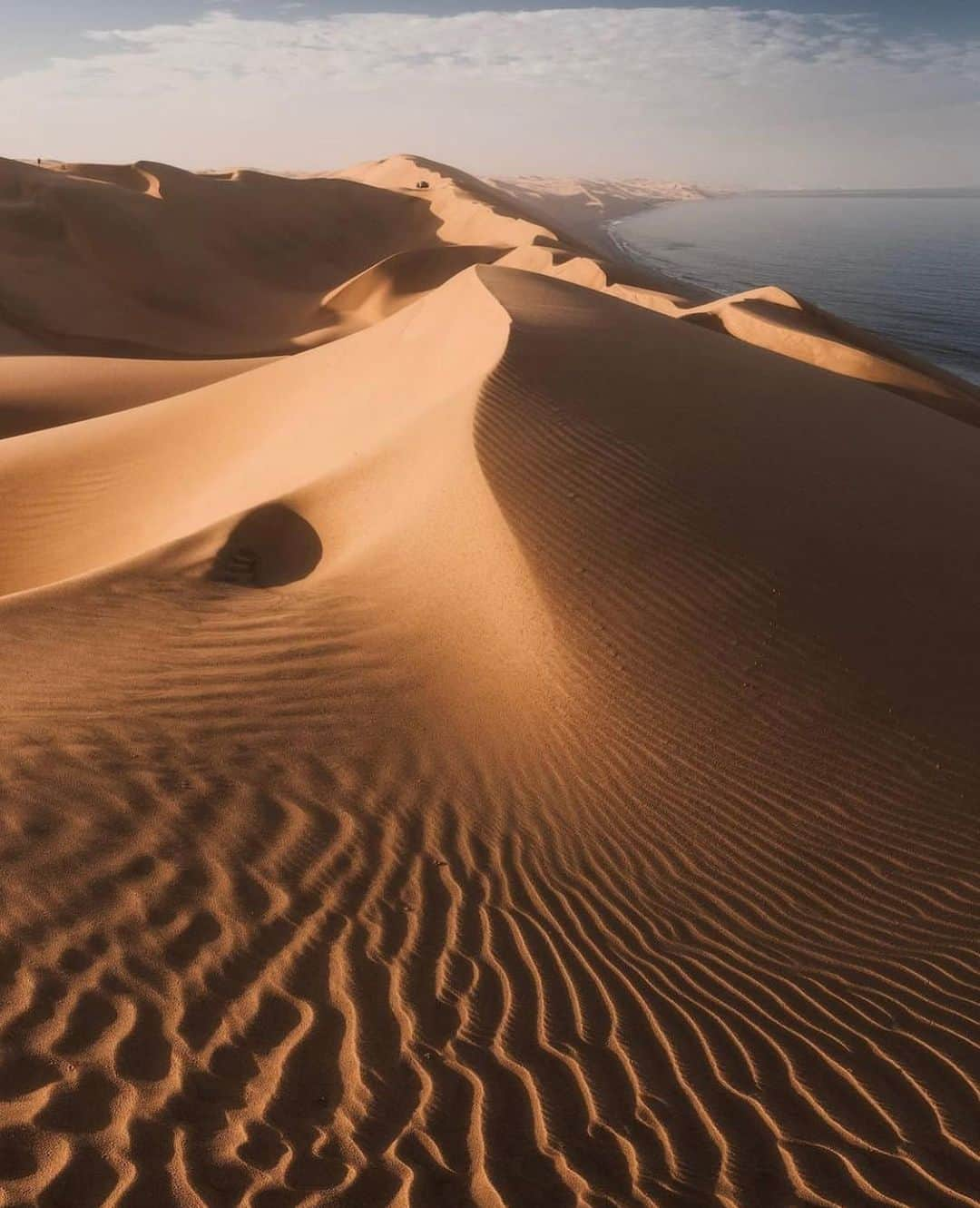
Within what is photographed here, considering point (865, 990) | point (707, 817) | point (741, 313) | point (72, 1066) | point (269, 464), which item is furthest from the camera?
point (741, 313)

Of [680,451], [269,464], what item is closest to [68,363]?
[269,464]

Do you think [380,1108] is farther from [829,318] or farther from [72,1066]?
[829,318]

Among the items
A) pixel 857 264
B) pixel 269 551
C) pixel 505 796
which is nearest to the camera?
pixel 505 796

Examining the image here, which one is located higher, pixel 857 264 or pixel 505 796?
pixel 505 796

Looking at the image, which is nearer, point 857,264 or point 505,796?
point 505,796

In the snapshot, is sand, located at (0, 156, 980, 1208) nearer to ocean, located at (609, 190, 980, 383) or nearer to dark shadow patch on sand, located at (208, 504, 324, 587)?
dark shadow patch on sand, located at (208, 504, 324, 587)

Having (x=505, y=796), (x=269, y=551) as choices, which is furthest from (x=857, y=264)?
(x=505, y=796)

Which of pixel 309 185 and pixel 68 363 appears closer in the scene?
pixel 68 363

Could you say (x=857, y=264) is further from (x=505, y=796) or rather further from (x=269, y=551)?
(x=505, y=796)

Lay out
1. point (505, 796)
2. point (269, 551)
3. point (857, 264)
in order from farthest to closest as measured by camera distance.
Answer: point (857, 264) → point (269, 551) → point (505, 796)
